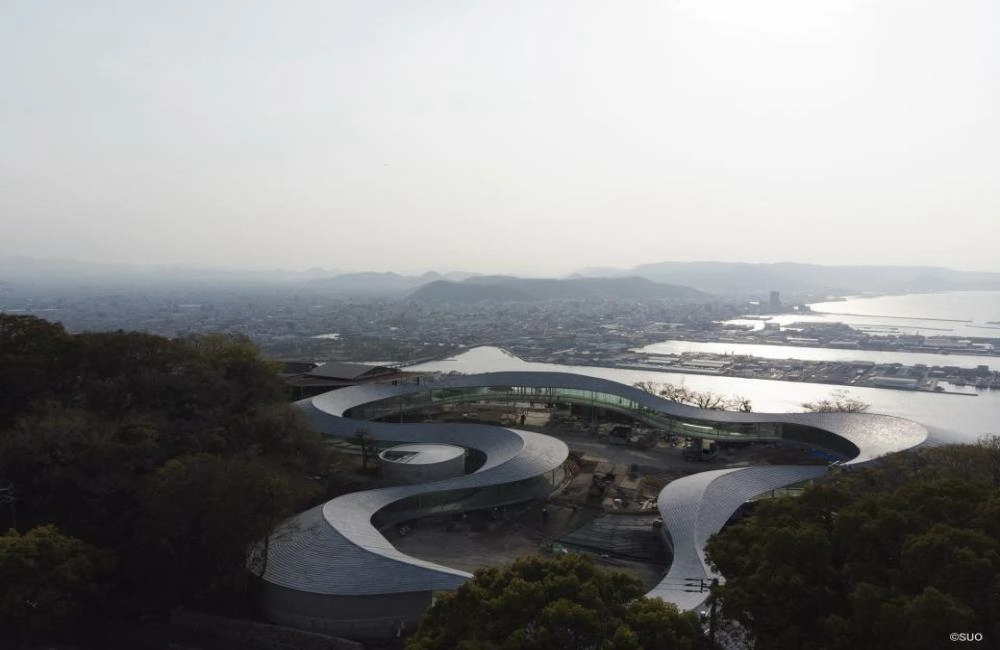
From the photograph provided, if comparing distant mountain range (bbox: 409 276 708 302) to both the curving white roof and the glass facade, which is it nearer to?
the glass facade

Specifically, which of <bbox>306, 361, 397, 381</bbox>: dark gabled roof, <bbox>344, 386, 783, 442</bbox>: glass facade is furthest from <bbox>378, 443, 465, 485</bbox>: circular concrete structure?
<bbox>306, 361, 397, 381</bbox>: dark gabled roof

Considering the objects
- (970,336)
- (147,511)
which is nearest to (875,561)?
(147,511)

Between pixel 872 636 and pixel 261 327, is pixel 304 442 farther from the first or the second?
pixel 261 327

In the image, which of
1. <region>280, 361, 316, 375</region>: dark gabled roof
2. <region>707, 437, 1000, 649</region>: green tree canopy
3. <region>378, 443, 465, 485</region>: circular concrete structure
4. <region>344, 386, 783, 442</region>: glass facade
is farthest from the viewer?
<region>280, 361, 316, 375</region>: dark gabled roof

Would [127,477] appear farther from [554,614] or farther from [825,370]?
[825,370]

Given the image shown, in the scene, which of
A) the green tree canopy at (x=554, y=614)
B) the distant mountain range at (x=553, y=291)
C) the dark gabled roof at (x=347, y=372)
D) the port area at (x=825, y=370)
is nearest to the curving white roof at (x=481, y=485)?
the green tree canopy at (x=554, y=614)

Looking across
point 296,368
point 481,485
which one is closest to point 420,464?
point 481,485

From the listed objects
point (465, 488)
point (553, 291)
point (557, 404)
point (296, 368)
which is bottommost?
point (465, 488)

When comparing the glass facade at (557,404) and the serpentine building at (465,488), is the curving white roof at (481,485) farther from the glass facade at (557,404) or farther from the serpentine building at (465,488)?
the glass facade at (557,404)
